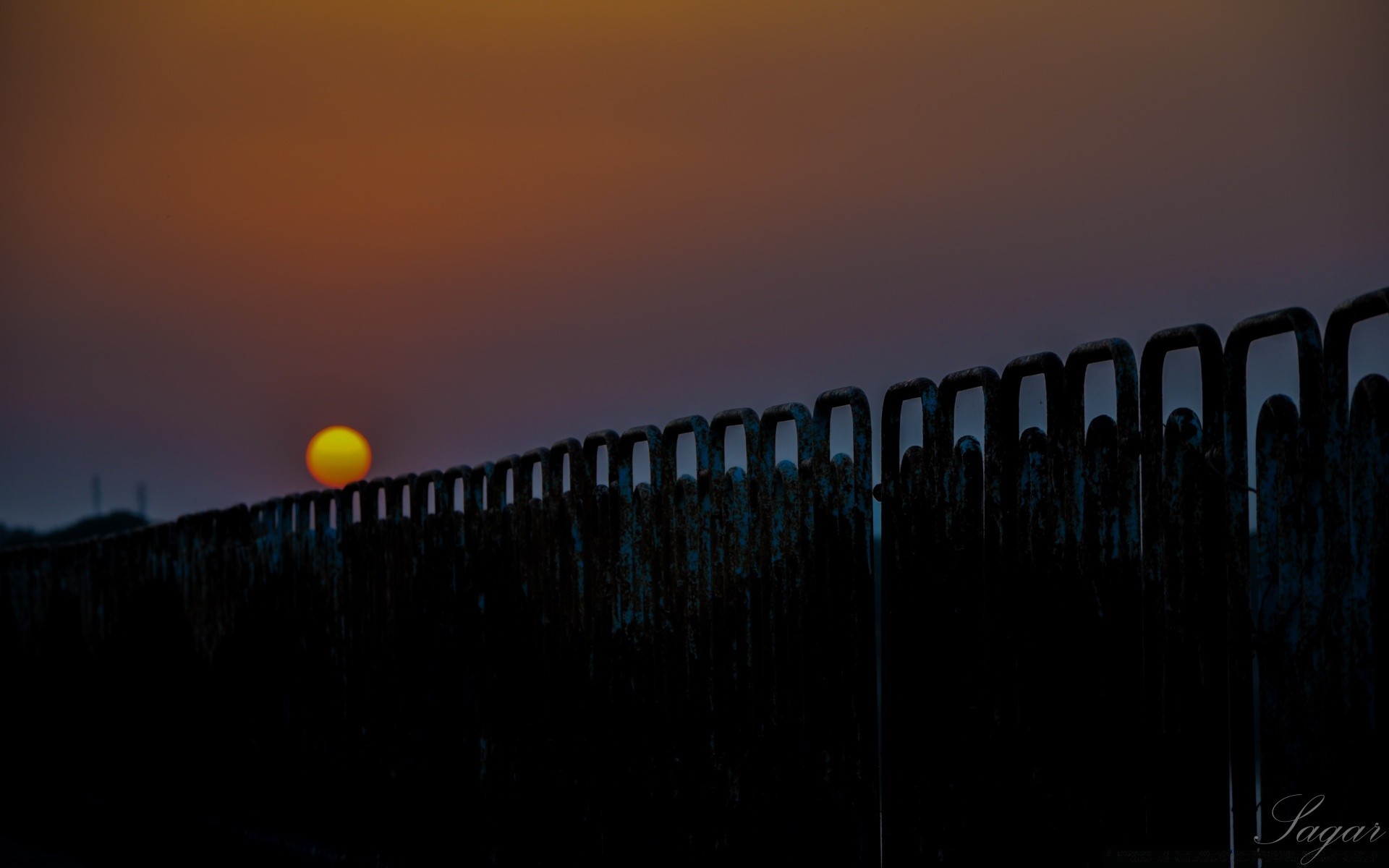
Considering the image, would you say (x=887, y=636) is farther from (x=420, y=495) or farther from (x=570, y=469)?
(x=420, y=495)

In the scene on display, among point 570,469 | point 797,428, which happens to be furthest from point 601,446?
point 797,428

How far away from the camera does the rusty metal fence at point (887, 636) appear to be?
3.19 metres

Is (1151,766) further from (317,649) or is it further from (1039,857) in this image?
(317,649)

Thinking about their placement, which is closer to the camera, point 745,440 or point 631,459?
point 745,440

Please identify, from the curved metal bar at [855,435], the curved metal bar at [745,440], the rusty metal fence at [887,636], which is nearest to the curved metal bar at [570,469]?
the rusty metal fence at [887,636]

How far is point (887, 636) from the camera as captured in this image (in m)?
4.30

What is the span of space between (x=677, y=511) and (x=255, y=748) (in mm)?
5368

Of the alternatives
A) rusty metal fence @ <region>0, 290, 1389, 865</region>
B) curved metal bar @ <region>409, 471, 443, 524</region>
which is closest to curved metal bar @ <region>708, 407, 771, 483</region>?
rusty metal fence @ <region>0, 290, 1389, 865</region>

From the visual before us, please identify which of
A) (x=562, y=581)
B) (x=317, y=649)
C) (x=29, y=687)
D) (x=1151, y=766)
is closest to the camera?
(x=1151, y=766)

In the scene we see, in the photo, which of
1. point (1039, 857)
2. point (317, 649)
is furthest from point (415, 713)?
point (1039, 857)

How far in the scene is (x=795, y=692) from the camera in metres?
4.77

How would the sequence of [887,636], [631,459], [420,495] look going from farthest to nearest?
[420,495] < [631,459] < [887,636]

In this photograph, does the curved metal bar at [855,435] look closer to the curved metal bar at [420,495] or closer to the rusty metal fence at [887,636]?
the rusty metal fence at [887,636]

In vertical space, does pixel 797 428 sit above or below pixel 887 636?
above
